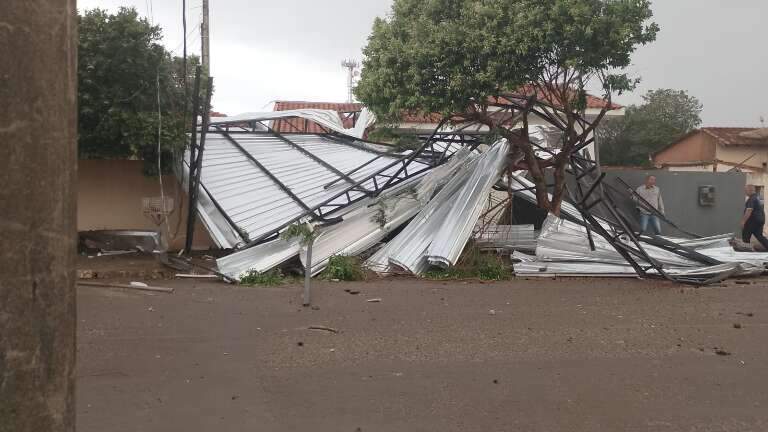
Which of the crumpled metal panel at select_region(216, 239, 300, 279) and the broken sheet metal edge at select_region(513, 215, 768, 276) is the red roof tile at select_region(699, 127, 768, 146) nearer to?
the broken sheet metal edge at select_region(513, 215, 768, 276)

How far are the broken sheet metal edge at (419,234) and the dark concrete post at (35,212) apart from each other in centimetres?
816

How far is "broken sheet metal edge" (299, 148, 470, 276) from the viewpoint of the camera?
33.7 ft

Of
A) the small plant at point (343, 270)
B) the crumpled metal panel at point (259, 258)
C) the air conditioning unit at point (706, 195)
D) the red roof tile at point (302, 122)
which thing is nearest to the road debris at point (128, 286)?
the crumpled metal panel at point (259, 258)

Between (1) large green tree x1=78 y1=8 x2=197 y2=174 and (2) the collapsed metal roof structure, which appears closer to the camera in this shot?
(2) the collapsed metal roof structure

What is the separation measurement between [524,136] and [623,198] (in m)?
3.93

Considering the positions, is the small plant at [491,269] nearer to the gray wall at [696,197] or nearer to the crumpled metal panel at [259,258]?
the crumpled metal panel at [259,258]

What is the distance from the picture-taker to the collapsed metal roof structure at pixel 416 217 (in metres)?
10.0

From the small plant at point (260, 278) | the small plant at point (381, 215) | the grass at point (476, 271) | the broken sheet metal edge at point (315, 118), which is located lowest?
the small plant at point (260, 278)

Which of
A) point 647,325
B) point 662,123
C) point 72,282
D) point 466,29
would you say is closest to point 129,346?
point 72,282

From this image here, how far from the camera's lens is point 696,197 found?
1434 cm

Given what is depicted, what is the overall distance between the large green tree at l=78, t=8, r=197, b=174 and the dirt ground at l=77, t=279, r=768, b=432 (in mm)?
3338

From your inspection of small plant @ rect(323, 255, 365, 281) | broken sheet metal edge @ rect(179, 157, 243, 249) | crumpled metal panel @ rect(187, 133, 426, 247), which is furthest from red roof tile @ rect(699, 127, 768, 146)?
broken sheet metal edge @ rect(179, 157, 243, 249)

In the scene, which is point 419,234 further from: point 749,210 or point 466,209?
point 749,210

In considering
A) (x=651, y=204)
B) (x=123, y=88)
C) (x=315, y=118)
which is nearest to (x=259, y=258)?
(x=123, y=88)
